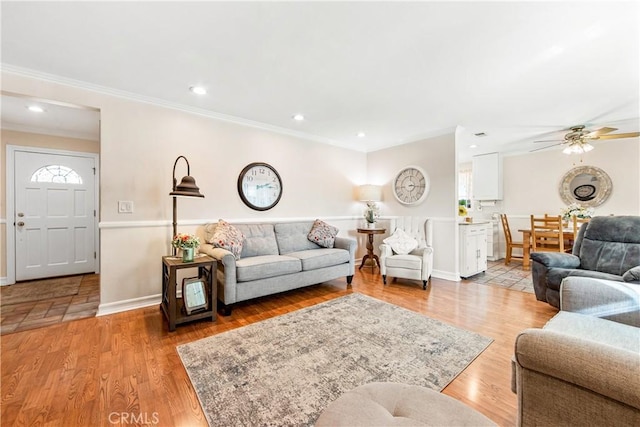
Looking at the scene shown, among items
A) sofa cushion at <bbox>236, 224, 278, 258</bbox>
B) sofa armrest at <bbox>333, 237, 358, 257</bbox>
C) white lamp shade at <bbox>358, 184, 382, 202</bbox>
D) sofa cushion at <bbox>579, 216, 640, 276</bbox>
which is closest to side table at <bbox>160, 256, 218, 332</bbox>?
sofa cushion at <bbox>236, 224, 278, 258</bbox>

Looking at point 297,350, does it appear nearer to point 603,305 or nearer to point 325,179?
point 603,305

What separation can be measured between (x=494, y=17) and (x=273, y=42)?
5.02 feet

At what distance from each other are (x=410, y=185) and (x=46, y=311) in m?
5.10

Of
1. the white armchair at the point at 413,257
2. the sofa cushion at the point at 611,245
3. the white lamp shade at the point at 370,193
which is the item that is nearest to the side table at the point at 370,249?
the white armchair at the point at 413,257

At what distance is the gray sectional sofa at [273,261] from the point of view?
2.72 m

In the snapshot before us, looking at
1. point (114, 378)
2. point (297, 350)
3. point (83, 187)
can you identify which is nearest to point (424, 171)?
point (297, 350)

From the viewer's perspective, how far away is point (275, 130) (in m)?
3.99

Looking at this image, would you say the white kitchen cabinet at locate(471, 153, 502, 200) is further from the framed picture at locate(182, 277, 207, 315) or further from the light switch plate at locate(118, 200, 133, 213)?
the light switch plate at locate(118, 200, 133, 213)

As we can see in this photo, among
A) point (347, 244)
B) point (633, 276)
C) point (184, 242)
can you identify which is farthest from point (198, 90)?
point (633, 276)

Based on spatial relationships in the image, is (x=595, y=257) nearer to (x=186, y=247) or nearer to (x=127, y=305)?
(x=186, y=247)

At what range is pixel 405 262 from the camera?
145 inches

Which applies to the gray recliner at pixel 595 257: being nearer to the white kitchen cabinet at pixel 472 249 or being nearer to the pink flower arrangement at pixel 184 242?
the white kitchen cabinet at pixel 472 249

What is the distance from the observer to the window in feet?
12.9

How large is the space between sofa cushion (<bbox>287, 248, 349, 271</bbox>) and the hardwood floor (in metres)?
0.43
